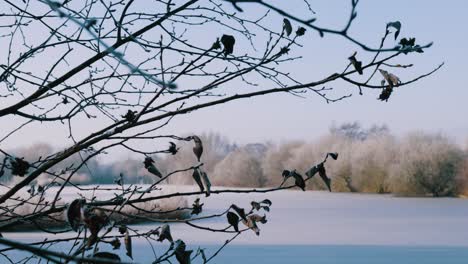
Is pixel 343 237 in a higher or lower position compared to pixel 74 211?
lower

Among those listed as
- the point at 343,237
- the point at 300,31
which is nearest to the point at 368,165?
the point at 343,237

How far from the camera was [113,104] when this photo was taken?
57.7 inches

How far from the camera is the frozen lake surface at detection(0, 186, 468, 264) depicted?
508cm

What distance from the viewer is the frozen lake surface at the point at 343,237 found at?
5.08m

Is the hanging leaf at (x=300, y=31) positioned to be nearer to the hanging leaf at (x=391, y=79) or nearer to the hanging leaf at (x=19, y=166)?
the hanging leaf at (x=391, y=79)

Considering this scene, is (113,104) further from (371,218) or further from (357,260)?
(371,218)

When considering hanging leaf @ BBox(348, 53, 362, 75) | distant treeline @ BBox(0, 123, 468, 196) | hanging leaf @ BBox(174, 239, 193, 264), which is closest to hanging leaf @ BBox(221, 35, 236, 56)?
hanging leaf @ BBox(348, 53, 362, 75)

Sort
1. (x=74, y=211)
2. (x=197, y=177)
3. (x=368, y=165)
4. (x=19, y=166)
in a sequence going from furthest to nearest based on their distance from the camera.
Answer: (x=368, y=165) → (x=19, y=166) → (x=197, y=177) → (x=74, y=211)

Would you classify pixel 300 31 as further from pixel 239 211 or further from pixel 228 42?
pixel 239 211

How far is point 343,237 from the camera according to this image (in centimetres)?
634

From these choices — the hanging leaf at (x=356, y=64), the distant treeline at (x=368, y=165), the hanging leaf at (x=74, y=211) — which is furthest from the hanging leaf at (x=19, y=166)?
the distant treeline at (x=368, y=165)

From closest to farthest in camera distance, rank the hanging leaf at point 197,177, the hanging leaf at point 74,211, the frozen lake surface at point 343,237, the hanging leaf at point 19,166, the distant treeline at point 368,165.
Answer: the hanging leaf at point 74,211, the hanging leaf at point 197,177, the hanging leaf at point 19,166, the frozen lake surface at point 343,237, the distant treeline at point 368,165

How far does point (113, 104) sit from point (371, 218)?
7152 mm

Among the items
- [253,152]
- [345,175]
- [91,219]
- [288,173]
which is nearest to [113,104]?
[288,173]
